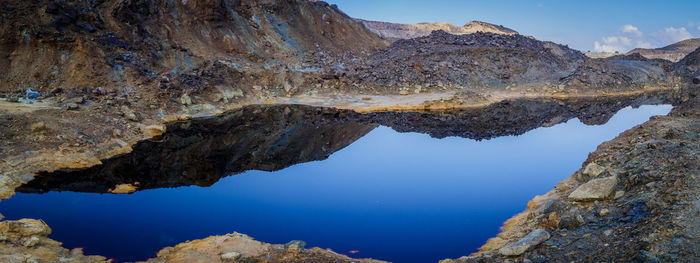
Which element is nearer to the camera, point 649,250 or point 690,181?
point 649,250

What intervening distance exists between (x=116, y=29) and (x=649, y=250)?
2208 cm

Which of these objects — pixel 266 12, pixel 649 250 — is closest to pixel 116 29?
pixel 266 12

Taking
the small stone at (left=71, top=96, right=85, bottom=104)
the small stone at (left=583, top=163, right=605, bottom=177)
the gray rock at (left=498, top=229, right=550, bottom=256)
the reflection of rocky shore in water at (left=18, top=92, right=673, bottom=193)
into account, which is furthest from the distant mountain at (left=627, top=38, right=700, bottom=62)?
the small stone at (left=71, top=96, right=85, bottom=104)

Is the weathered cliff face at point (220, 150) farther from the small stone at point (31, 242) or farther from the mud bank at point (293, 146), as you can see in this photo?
the small stone at point (31, 242)

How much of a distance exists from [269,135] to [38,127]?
7169mm

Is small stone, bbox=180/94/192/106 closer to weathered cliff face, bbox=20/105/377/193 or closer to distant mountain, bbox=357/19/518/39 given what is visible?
weathered cliff face, bbox=20/105/377/193

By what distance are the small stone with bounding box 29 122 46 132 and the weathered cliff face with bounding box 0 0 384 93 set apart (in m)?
4.63

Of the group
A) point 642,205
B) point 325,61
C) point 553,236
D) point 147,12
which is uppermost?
point 147,12

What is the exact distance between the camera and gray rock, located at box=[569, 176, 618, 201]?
862cm

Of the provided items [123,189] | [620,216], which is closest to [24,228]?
[123,189]

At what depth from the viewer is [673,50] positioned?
61.0 metres

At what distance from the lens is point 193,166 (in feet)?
43.0

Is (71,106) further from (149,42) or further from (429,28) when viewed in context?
(429,28)

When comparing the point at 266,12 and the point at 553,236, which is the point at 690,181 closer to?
the point at 553,236
